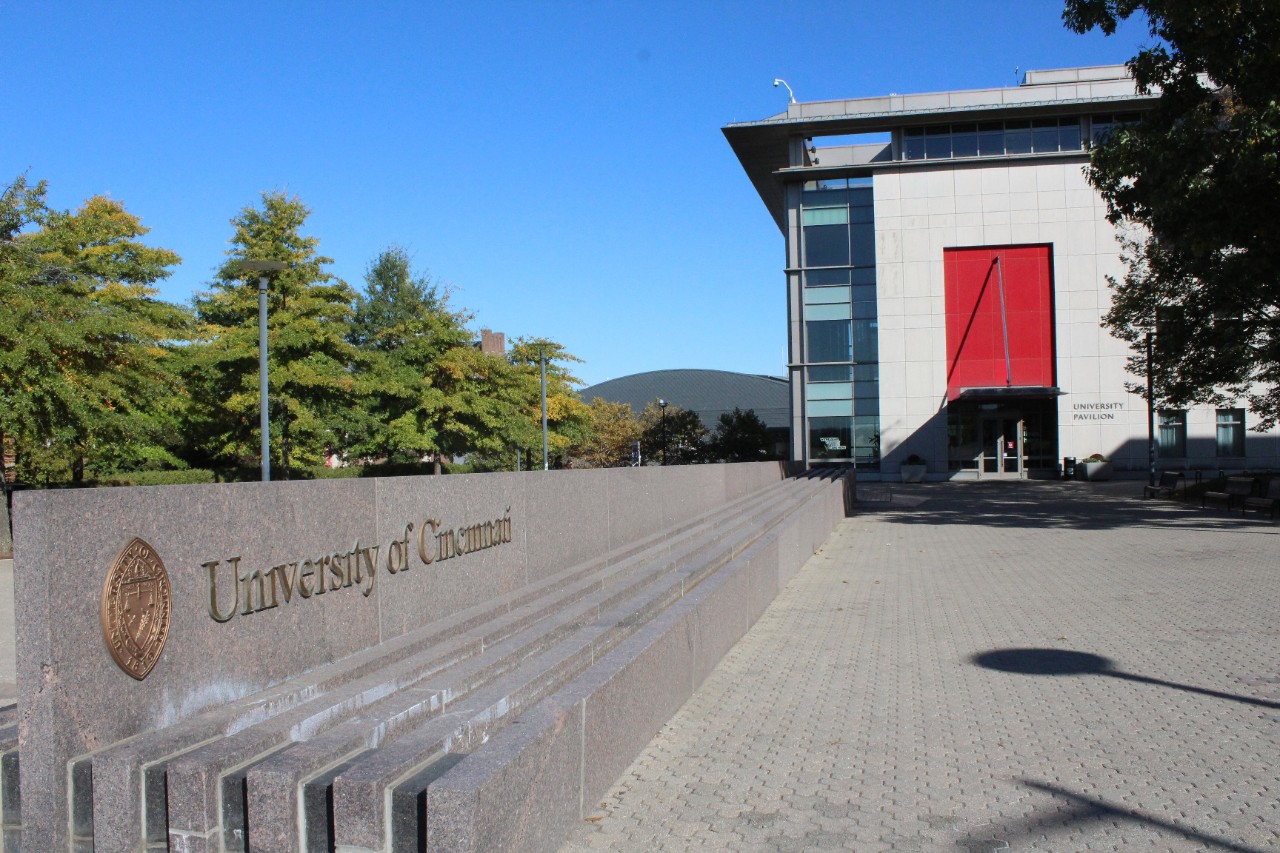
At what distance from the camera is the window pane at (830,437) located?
4709 centimetres

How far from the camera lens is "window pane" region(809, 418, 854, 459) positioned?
47094 millimetres

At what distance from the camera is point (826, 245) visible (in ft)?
156

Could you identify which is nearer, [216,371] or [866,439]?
[216,371]

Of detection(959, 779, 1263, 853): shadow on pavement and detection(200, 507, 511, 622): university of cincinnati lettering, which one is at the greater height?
detection(200, 507, 511, 622): university of cincinnati lettering

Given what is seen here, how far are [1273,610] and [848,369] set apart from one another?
37.1 m

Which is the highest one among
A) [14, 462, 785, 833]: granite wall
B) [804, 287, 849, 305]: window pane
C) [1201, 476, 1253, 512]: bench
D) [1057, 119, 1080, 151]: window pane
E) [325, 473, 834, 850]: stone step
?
[1057, 119, 1080, 151]: window pane

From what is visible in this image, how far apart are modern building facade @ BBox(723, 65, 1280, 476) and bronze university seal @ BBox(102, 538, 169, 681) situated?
142 feet

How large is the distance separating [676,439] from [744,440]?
9.12 m

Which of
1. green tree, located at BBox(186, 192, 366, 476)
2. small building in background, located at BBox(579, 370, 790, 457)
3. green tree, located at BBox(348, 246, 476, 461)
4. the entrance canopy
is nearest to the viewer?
green tree, located at BBox(186, 192, 366, 476)

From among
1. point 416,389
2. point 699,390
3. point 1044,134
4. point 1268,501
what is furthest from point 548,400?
point 699,390

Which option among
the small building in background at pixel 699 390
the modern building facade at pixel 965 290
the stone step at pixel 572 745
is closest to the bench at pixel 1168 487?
the modern building facade at pixel 965 290

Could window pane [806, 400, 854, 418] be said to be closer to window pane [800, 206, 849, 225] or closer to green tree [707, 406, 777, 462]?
window pane [800, 206, 849, 225]

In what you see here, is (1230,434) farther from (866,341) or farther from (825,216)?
(825,216)

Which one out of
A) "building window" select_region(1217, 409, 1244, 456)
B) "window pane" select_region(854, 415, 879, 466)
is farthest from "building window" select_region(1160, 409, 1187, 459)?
"window pane" select_region(854, 415, 879, 466)
